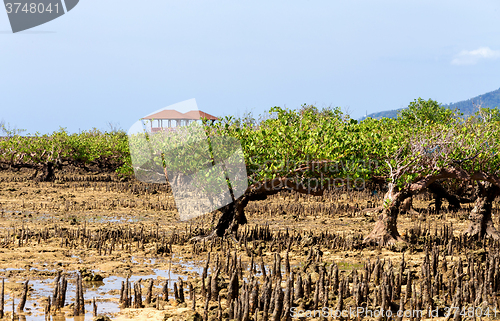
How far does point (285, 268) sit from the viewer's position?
9953 millimetres

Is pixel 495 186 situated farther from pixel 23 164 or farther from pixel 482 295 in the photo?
pixel 23 164

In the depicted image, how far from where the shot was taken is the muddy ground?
8.01m

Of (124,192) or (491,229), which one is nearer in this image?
(491,229)

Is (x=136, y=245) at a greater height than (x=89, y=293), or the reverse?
(x=136, y=245)

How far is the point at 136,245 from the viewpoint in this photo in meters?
12.2

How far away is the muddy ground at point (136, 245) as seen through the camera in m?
8.01

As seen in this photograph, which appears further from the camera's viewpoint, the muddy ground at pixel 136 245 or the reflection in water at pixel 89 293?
the muddy ground at pixel 136 245

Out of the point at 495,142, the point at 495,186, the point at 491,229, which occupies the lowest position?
the point at 491,229

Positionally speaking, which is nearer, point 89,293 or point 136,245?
point 89,293

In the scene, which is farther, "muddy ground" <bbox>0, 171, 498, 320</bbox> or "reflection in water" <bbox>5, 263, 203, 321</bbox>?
"muddy ground" <bbox>0, 171, 498, 320</bbox>

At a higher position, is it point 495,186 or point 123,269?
point 495,186

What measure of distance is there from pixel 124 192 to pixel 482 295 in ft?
69.1

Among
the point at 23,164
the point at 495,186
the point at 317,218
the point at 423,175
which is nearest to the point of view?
the point at 423,175

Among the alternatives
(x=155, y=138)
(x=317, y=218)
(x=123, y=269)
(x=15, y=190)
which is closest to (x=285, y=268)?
(x=123, y=269)
